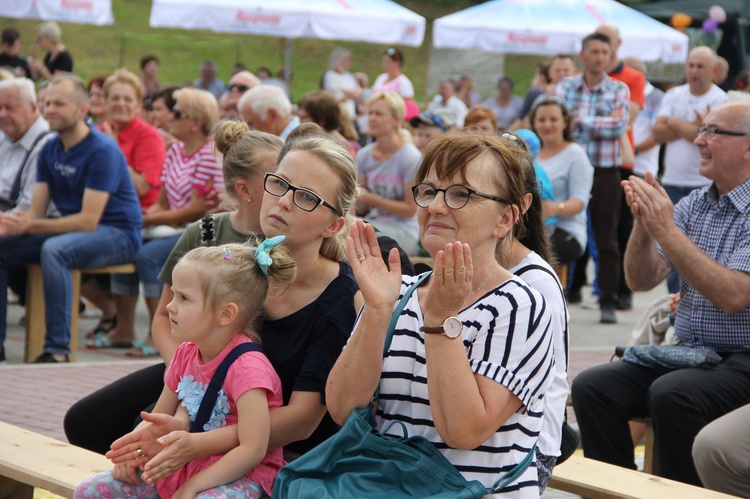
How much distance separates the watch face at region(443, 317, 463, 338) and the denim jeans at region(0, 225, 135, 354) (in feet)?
16.5

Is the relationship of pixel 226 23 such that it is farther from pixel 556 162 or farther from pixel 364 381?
pixel 364 381

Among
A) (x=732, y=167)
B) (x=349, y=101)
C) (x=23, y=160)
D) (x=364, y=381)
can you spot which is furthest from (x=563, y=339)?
(x=349, y=101)

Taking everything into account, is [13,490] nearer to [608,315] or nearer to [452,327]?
[452,327]

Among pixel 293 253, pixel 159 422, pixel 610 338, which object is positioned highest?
pixel 293 253

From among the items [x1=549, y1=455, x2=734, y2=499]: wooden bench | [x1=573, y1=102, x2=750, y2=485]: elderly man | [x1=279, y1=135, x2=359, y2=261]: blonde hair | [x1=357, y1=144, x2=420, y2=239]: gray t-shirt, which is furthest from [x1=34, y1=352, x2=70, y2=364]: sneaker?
[x1=279, y1=135, x2=359, y2=261]: blonde hair

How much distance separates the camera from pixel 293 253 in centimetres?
322

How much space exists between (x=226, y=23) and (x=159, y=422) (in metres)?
12.5

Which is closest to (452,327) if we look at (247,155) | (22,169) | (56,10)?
(247,155)

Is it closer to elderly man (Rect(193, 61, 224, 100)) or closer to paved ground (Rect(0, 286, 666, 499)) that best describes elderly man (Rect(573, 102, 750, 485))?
paved ground (Rect(0, 286, 666, 499))

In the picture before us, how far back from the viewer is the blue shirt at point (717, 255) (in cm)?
436

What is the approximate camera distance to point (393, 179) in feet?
27.3

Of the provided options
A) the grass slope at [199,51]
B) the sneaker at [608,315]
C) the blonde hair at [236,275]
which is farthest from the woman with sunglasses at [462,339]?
the grass slope at [199,51]

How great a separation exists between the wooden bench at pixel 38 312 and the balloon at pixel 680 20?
15.4 meters

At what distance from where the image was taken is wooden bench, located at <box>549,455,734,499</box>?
3.62 metres
